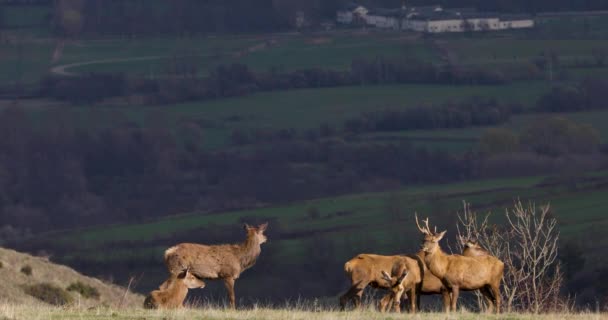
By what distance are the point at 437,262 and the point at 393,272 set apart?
602 millimetres

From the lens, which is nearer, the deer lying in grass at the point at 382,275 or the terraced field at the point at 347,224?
the deer lying in grass at the point at 382,275

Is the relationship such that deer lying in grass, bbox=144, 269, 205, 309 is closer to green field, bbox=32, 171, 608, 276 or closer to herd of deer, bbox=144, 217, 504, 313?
herd of deer, bbox=144, 217, 504, 313

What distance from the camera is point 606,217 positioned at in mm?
77750

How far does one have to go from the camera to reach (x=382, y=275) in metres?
20.9

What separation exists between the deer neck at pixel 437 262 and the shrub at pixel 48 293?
1837 cm

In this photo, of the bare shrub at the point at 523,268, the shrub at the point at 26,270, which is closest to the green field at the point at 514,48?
the shrub at the point at 26,270

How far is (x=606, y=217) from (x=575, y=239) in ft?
30.9

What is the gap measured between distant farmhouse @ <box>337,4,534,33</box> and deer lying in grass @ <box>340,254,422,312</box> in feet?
457

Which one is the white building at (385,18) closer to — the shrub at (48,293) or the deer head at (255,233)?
the shrub at (48,293)

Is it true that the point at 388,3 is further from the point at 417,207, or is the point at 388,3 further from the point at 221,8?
the point at 417,207

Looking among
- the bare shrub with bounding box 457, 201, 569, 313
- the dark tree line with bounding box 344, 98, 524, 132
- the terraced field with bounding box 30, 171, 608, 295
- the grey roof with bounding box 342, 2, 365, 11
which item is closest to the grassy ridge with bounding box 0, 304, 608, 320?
the bare shrub with bounding box 457, 201, 569, 313

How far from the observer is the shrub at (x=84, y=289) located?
133ft

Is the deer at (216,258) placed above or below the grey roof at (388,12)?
above

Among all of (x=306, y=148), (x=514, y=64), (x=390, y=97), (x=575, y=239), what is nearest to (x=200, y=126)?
(x=306, y=148)
